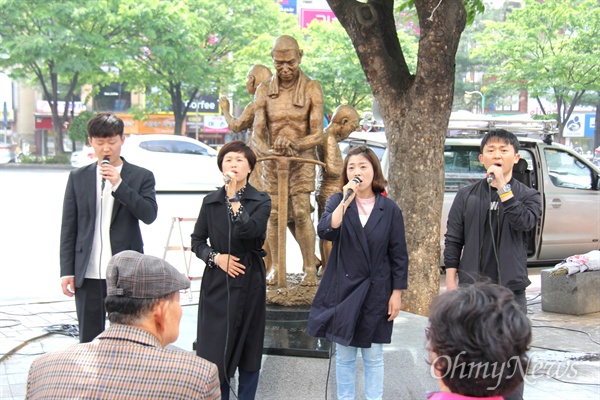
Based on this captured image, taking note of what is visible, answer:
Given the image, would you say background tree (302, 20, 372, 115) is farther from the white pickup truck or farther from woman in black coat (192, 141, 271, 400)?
woman in black coat (192, 141, 271, 400)

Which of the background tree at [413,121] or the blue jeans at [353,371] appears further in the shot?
the background tree at [413,121]

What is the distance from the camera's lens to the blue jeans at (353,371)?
404 cm

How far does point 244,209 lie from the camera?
13.0ft

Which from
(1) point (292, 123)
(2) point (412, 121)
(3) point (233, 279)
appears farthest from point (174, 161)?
(3) point (233, 279)

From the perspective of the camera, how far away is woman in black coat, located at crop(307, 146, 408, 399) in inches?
158

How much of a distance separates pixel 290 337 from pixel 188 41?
84.4 ft

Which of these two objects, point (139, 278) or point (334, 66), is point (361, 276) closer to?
point (139, 278)

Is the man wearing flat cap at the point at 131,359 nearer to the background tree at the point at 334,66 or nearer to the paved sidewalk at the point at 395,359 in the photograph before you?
the paved sidewalk at the point at 395,359

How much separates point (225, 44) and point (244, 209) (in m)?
30.0

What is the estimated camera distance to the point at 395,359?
4953 millimetres

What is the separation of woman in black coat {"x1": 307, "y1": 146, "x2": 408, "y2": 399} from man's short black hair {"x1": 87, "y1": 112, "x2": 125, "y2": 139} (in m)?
1.28

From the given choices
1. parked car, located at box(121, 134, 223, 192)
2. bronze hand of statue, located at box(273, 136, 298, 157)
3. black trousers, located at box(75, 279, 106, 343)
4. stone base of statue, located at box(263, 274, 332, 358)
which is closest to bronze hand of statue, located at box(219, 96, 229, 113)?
bronze hand of statue, located at box(273, 136, 298, 157)

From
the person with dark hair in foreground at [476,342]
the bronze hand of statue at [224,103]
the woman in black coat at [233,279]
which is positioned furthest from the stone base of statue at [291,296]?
the person with dark hair in foreground at [476,342]

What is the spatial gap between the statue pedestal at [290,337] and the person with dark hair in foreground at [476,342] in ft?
9.58
